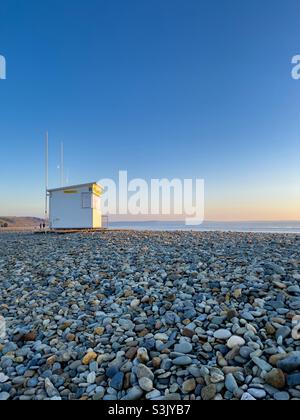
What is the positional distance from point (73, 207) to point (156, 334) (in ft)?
56.2

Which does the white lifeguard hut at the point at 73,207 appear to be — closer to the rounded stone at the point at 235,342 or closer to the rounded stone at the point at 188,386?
the rounded stone at the point at 235,342

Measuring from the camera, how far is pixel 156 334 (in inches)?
132

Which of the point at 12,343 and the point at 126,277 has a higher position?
the point at 126,277

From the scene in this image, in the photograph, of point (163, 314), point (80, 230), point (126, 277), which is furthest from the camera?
point (80, 230)

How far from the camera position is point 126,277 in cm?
565

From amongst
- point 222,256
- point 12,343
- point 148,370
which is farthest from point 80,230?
point 148,370

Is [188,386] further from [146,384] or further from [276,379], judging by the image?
[276,379]

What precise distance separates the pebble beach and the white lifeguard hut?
13.5 m

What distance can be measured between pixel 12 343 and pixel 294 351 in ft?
10.6

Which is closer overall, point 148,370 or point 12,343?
point 148,370

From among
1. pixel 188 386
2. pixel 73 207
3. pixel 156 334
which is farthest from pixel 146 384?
pixel 73 207

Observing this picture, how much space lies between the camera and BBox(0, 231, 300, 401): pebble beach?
8.36 ft
